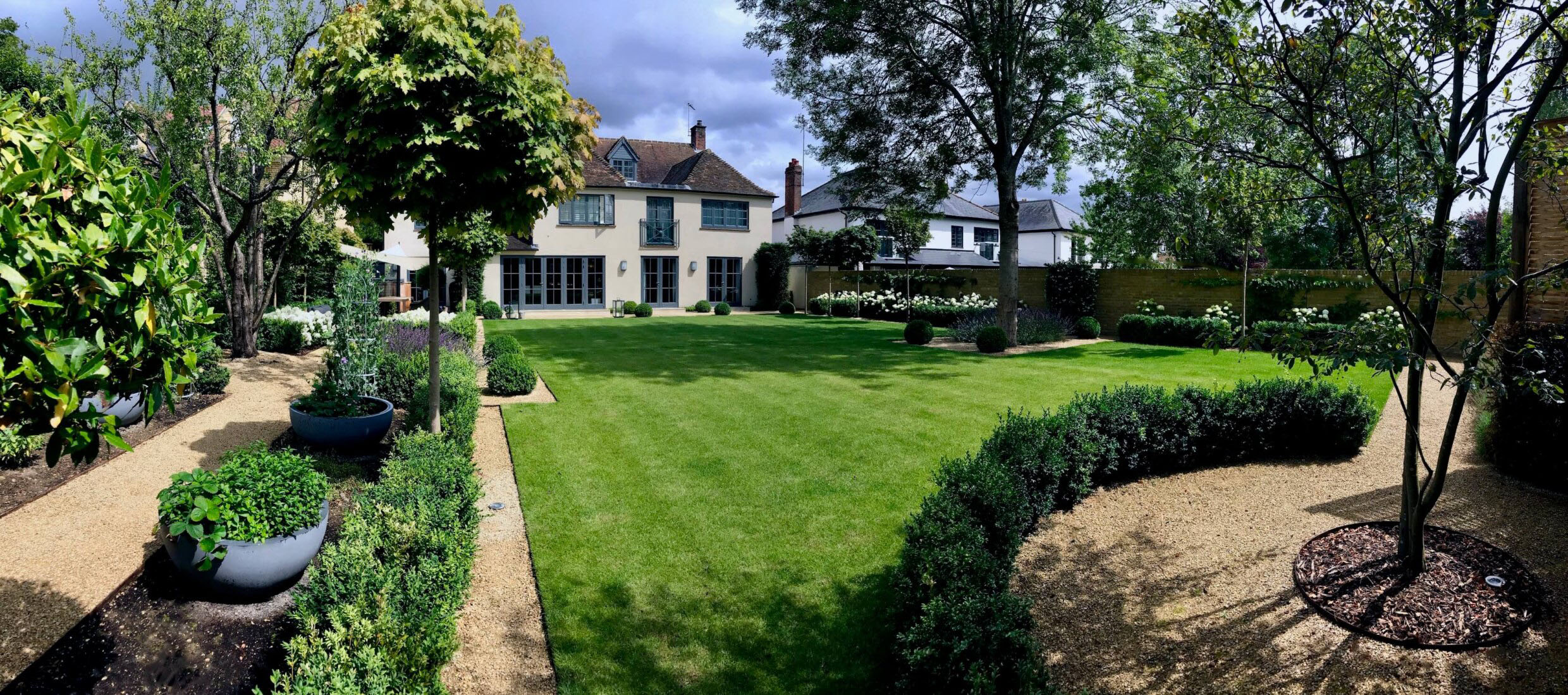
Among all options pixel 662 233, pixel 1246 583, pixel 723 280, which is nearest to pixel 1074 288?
pixel 723 280

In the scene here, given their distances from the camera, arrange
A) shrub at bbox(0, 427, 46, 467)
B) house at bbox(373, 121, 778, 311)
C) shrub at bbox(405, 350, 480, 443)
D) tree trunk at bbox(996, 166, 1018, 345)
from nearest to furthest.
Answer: shrub at bbox(0, 427, 46, 467) < shrub at bbox(405, 350, 480, 443) < tree trunk at bbox(996, 166, 1018, 345) < house at bbox(373, 121, 778, 311)

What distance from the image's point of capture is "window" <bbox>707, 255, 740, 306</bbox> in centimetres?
3238

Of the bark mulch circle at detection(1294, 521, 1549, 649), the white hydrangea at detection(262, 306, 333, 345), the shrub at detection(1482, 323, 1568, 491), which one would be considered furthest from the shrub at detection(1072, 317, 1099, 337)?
the white hydrangea at detection(262, 306, 333, 345)

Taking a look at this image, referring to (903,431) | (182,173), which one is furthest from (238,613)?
(182,173)

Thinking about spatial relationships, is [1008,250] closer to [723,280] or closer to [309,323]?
[309,323]

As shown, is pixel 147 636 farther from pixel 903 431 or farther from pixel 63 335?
pixel 903 431

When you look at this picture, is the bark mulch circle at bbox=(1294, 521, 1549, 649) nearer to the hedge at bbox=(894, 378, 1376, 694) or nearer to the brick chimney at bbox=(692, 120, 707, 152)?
the hedge at bbox=(894, 378, 1376, 694)

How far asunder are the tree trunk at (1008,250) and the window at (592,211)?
57.1ft

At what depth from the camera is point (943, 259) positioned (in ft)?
126

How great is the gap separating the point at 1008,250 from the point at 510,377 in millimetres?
11030

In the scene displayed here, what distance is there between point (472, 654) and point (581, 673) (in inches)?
24.1

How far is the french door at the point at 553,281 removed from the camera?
29.4 metres

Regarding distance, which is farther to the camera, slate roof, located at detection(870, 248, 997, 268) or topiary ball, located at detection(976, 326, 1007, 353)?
slate roof, located at detection(870, 248, 997, 268)

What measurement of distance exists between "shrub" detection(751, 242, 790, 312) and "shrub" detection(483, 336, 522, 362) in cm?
1956
